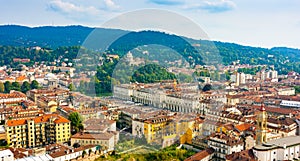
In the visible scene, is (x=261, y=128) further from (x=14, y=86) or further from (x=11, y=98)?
(x=14, y=86)

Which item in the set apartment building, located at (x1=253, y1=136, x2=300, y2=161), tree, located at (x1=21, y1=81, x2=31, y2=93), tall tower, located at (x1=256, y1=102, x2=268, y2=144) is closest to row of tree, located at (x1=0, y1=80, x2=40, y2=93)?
tree, located at (x1=21, y1=81, x2=31, y2=93)

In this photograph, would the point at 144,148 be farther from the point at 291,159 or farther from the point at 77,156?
the point at 291,159

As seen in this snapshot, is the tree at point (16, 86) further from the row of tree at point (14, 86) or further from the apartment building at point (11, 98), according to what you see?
the apartment building at point (11, 98)

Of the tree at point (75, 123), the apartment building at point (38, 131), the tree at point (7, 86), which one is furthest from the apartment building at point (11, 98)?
the tree at point (75, 123)

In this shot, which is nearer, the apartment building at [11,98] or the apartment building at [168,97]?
the apartment building at [168,97]

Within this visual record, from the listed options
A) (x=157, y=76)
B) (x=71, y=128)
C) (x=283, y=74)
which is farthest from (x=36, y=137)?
(x=283, y=74)

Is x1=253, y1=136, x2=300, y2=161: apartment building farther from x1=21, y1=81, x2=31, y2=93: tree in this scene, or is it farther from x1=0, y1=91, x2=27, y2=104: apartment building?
x1=21, y1=81, x2=31, y2=93: tree

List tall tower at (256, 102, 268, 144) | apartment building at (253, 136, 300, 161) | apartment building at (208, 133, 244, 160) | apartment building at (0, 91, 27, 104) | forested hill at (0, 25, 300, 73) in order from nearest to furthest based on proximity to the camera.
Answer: apartment building at (253, 136, 300, 161) → apartment building at (208, 133, 244, 160) → tall tower at (256, 102, 268, 144) → apartment building at (0, 91, 27, 104) → forested hill at (0, 25, 300, 73)

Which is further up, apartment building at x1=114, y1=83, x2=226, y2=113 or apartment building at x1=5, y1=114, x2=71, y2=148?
apartment building at x1=114, y1=83, x2=226, y2=113

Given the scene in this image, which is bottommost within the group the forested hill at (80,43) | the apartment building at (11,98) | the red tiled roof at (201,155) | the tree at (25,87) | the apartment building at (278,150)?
the red tiled roof at (201,155)

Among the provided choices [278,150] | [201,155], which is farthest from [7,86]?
[278,150]

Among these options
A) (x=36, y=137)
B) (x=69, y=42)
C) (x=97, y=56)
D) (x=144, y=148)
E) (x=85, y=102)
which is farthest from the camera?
(x=69, y=42)
